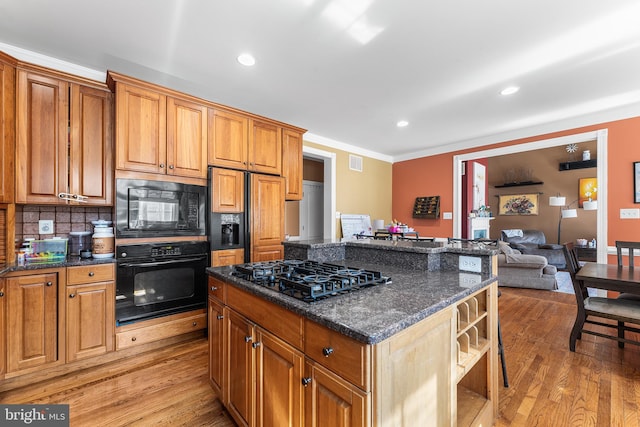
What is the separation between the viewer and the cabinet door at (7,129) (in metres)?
Answer: 1.92

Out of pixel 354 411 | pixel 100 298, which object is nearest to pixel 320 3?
pixel 354 411

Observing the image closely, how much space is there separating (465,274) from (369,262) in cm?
65

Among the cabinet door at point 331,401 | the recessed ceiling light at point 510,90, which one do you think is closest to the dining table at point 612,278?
the recessed ceiling light at point 510,90

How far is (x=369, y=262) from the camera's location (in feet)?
6.55

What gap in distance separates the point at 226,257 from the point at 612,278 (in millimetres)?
3275

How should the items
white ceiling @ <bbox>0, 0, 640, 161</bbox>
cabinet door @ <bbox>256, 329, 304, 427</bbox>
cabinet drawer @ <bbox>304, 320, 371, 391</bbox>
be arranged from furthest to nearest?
1. white ceiling @ <bbox>0, 0, 640, 161</bbox>
2. cabinet door @ <bbox>256, 329, 304, 427</bbox>
3. cabinet drawer @ <bbox>304, 320, 371, 391</bbox>

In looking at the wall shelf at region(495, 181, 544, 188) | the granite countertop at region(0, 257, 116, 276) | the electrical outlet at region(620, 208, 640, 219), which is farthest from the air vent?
the wall shelf at region(495, 181, 544, 188)

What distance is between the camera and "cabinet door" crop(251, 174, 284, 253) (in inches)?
116

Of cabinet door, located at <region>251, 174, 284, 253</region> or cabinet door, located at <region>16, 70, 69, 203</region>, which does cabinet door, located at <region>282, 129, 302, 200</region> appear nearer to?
cabinet door, located at <region>251, 174, 284, 253</region>

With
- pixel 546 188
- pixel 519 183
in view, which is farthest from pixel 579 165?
pixel 519 183

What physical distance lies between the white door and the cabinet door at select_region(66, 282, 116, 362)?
4.05 metres

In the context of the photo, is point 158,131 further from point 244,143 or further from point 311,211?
point 311,211

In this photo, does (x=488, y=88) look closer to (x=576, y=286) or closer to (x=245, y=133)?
(x=576, y=286)

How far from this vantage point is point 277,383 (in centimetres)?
115
